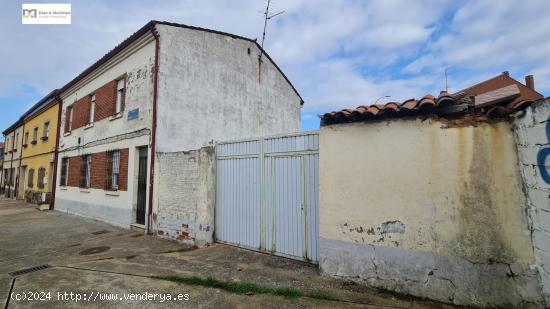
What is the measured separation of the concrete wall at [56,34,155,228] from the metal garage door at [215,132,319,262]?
3817mm

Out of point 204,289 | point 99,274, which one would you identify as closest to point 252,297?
point 204,289

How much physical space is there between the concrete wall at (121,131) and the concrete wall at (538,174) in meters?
8.93

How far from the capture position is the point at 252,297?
13.6ft

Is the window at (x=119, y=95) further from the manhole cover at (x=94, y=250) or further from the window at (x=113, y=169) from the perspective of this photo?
the manhole cover at (x=94, y=250)

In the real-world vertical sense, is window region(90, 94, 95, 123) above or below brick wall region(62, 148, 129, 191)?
above

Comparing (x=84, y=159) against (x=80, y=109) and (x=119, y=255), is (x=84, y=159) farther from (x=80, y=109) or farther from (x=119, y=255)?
(x=119, y=255)

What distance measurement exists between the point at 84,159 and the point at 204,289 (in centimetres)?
1136

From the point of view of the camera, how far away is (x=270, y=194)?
624 centimetres

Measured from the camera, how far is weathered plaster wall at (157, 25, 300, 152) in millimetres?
9398

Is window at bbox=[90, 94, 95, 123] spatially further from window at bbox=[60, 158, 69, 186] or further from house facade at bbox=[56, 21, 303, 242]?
window at bbox=[60, 158, 69, 186]

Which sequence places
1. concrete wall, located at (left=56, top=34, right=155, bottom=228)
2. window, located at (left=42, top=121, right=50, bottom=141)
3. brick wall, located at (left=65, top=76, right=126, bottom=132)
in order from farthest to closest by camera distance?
window, located at (left=42, top=121, right=50, bottom=141), brick wall, located at (left=65, top=76, right=126, bottom=132), concrete wall, located at (left=56, top=34, right=155, bottom=228)

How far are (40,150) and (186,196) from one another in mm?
16071

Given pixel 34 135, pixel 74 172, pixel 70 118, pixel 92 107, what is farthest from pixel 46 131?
pixel 92 107

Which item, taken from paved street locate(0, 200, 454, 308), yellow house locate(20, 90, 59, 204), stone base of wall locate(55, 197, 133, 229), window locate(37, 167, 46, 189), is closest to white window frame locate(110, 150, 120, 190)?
stone base of wall locate(55, 197, 133, 229)
